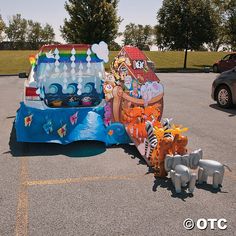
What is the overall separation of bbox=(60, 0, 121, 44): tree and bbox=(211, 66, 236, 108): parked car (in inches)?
922

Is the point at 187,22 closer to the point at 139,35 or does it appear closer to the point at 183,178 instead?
the point at 183,178

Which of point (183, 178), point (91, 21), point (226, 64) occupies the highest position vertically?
point (91, 21)

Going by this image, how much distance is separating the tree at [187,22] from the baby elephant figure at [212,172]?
2656cm

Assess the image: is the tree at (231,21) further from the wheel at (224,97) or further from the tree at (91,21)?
the wheel at (224,97)

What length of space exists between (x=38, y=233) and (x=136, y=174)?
194 centimetres

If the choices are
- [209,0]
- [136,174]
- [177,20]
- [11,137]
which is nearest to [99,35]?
[177,20]

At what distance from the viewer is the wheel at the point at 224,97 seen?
10.4 metres

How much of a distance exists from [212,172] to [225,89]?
662 centimetres

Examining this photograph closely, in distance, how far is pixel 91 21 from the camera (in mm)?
32750

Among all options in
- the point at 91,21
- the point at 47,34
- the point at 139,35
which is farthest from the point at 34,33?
the point at 91,21

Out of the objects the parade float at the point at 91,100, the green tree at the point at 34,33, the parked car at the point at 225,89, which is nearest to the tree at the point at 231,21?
the parked car at the point at 225,89

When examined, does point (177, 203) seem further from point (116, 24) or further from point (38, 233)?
point (116, 24)

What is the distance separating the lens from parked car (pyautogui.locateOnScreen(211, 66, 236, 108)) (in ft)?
33.6

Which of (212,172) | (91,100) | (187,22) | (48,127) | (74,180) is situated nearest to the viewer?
(212,172)
